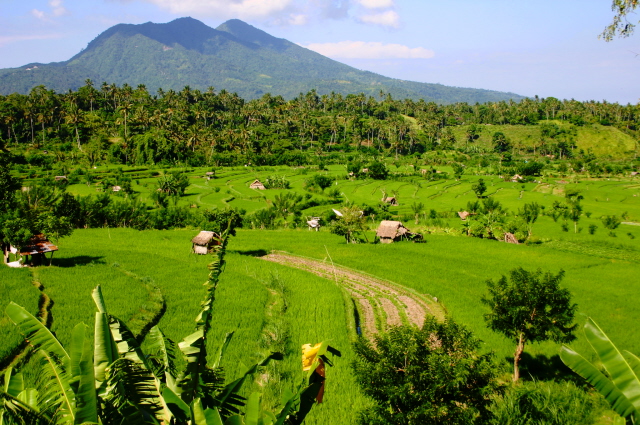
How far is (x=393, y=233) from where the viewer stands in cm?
3158

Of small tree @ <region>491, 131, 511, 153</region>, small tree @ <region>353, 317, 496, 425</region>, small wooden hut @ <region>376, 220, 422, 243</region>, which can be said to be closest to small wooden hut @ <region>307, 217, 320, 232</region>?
small wooden hut @ <region>376, 220, 422, 243</region>

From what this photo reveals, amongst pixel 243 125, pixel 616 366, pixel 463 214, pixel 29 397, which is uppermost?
pixel 243 125

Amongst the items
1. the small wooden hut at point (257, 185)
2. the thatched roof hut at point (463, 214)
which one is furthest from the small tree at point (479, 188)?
the small wooden hut at point (257, 185)

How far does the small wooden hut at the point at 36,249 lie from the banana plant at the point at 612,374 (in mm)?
20539

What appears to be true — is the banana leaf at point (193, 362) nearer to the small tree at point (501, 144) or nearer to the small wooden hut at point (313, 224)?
the small wooden hut at point (313, 224)

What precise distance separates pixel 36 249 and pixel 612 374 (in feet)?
68.7

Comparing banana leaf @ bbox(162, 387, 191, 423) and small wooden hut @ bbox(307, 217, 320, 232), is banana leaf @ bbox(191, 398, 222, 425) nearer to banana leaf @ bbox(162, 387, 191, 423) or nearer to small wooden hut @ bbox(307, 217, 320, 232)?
banana leaf @ bbox(162, 387, 191, 423)

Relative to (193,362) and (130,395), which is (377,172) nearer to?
(193,362)

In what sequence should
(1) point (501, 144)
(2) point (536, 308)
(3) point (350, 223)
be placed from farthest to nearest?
(1) point (501, 144)
(3) point (350, 223)
(2) point (536, 308)

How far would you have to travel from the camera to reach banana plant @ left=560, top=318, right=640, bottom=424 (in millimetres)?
3184

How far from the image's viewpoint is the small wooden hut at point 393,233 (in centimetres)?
3166

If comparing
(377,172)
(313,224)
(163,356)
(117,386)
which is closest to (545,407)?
(163,356)

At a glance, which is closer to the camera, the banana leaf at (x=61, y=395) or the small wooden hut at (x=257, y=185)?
the banana leaf at (x=61, y=395)

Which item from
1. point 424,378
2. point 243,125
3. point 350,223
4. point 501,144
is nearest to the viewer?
point 424,378
